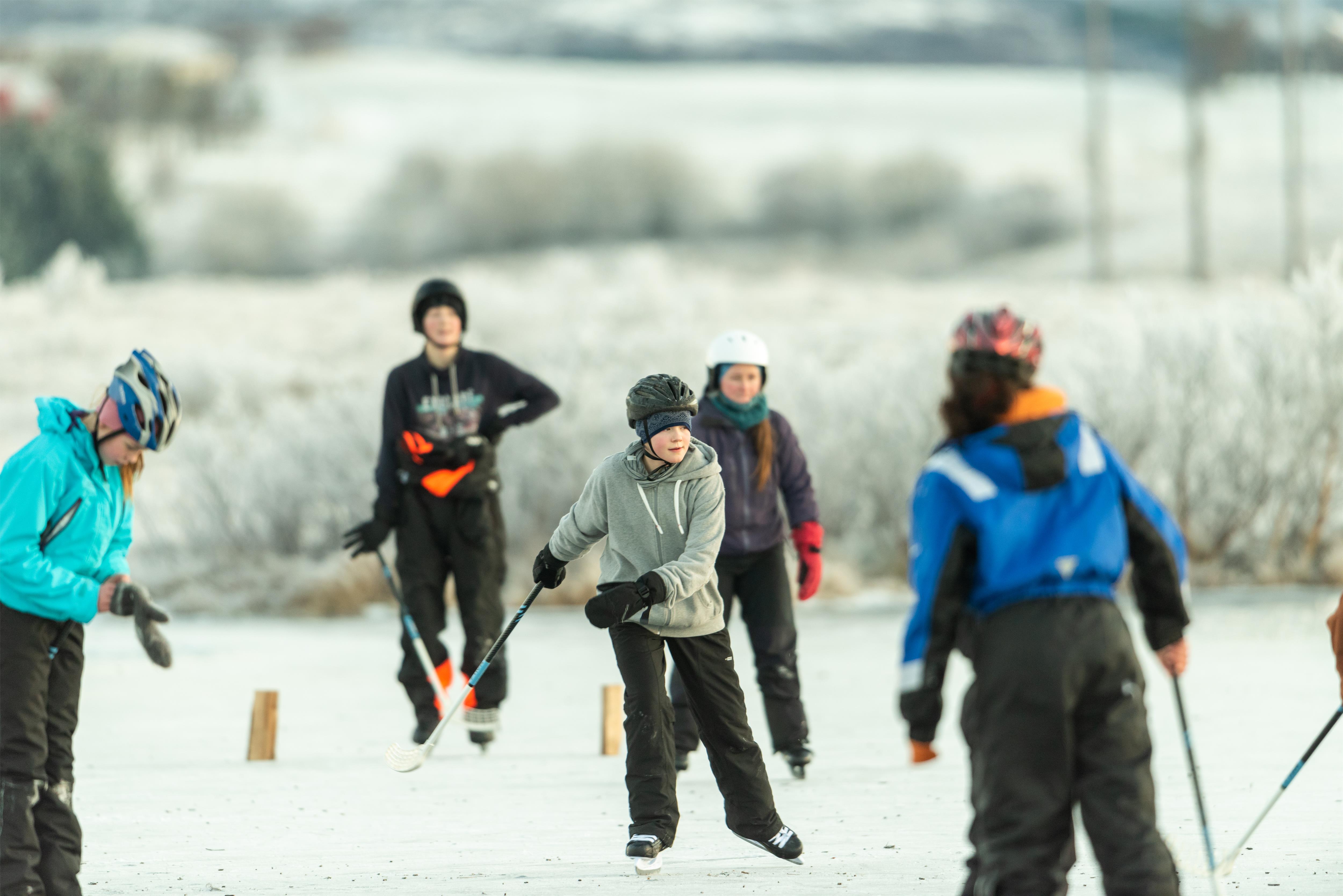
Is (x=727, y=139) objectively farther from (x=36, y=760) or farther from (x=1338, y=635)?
(x=36, y=760)

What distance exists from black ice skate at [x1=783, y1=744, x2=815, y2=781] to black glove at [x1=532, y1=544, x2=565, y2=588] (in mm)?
1738

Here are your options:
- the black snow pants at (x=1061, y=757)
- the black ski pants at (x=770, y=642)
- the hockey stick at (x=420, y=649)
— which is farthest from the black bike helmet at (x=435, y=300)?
the black snow pants at (x=1061, y=757)

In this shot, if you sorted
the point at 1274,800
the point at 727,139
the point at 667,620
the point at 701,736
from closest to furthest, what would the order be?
the point at 1274,800 < the point at 667,620 < the point at 701,736 < the point at 727,139

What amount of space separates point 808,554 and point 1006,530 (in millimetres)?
3275

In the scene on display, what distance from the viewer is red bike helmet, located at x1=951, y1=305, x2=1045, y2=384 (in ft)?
12.3

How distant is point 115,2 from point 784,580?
3390 centimetres

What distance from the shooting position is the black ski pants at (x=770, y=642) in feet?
22.1

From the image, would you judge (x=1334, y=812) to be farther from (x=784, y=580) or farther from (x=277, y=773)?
(x=277, y=773)

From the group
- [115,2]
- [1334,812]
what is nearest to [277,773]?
[1334,812]

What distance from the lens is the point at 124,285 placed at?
105 ft

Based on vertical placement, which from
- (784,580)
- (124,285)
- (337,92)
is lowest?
(784,580)

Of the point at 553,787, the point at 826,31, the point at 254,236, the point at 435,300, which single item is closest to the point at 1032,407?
the point at 553,787

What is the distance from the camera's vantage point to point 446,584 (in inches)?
293

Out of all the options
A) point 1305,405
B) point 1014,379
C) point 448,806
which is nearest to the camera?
point 1014,379
